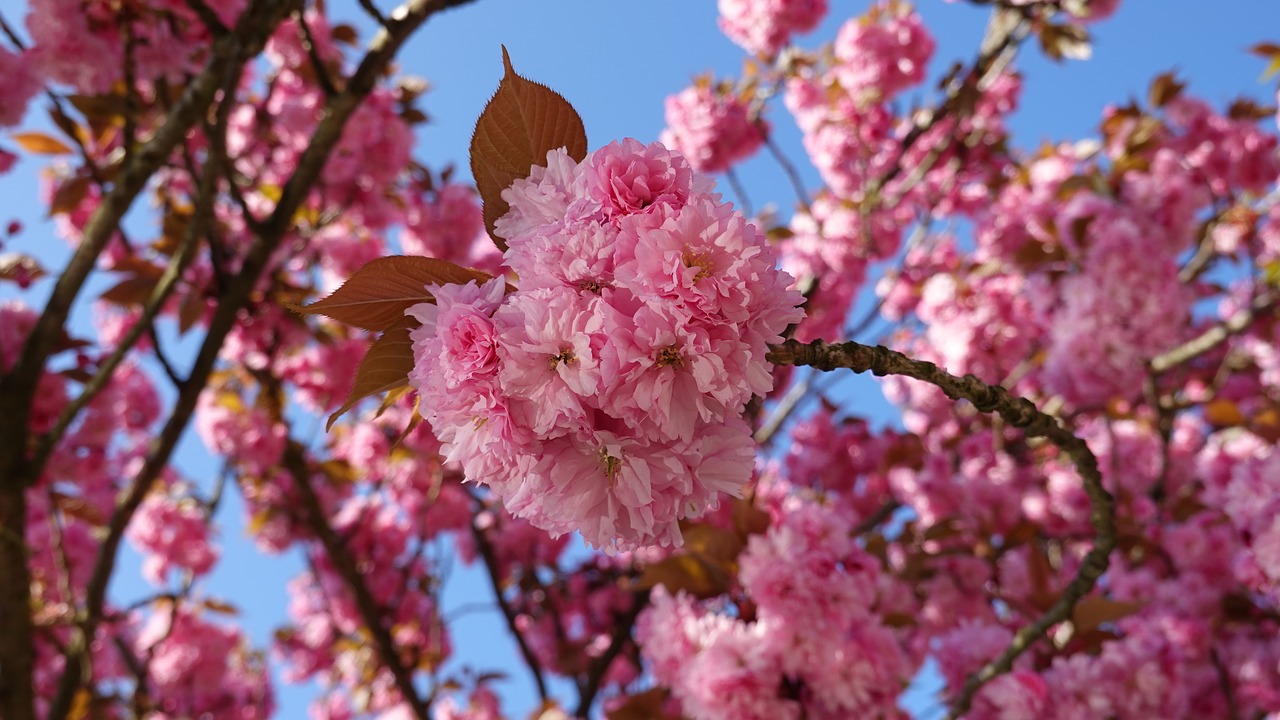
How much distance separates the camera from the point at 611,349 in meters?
0.66

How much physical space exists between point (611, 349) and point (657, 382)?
49mm

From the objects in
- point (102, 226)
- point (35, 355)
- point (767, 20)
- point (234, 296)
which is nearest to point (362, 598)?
point (234, 296)

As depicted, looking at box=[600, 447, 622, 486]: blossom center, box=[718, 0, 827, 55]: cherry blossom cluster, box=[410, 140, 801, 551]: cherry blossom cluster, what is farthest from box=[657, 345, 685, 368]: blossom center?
box=[718, 0, 827, 55]: cherry blossom cluster

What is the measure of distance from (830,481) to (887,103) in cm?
214

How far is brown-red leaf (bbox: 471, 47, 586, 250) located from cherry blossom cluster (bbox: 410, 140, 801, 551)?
5 cm

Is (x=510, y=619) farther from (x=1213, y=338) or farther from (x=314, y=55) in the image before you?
(x=1213, y=338)

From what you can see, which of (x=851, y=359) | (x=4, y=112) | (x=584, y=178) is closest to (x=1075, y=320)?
(x=851, y=359)

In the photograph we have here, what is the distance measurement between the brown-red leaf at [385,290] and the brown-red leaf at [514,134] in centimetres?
7

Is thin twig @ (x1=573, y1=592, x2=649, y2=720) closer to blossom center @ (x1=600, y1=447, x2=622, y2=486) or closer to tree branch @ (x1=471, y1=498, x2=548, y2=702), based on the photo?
tree branch @ (x1=471, y1=498, x2=548, y2=702)

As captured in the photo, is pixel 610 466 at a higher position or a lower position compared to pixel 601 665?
lower

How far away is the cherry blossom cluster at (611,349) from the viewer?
66 centimetres

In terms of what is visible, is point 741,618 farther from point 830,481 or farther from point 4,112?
point 830,481

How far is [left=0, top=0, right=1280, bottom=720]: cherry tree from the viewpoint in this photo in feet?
2.37

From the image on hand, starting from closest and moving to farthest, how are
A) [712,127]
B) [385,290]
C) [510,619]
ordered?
[385,290] < [510,619] < [712,127]
